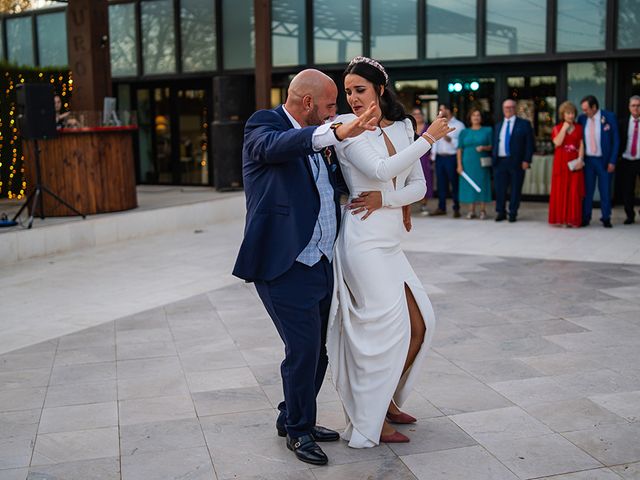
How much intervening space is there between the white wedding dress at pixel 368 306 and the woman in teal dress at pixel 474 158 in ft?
27.9

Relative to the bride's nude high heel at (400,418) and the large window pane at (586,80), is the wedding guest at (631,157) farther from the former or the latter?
the bride's nude high heel at (400,418)

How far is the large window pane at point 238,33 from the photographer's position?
16.3 meters

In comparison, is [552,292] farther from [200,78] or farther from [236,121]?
[200,78]

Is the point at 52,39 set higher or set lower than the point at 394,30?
higher

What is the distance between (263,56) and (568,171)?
5696mm

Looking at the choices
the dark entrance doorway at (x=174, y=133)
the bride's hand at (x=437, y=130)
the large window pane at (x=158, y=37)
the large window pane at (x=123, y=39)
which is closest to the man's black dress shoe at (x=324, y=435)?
the bride's hand at (x=437, y=130)

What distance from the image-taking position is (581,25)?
13.1m

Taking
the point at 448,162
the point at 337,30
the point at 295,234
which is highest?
the point at 337,30

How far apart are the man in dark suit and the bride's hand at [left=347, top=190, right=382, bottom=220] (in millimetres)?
8327

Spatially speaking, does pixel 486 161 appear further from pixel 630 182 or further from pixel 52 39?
pixel 52 39

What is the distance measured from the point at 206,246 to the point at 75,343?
182 inches

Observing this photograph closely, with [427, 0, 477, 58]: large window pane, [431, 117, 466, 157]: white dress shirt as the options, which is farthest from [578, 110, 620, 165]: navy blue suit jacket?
[427, 0, 477, 58]: large window pane

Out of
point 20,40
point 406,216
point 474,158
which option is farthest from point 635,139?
point 20,40

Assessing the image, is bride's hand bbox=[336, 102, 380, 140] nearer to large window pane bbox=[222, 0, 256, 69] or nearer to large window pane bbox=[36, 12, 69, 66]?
large window pane bbox=[222, 0, 256, 69]
